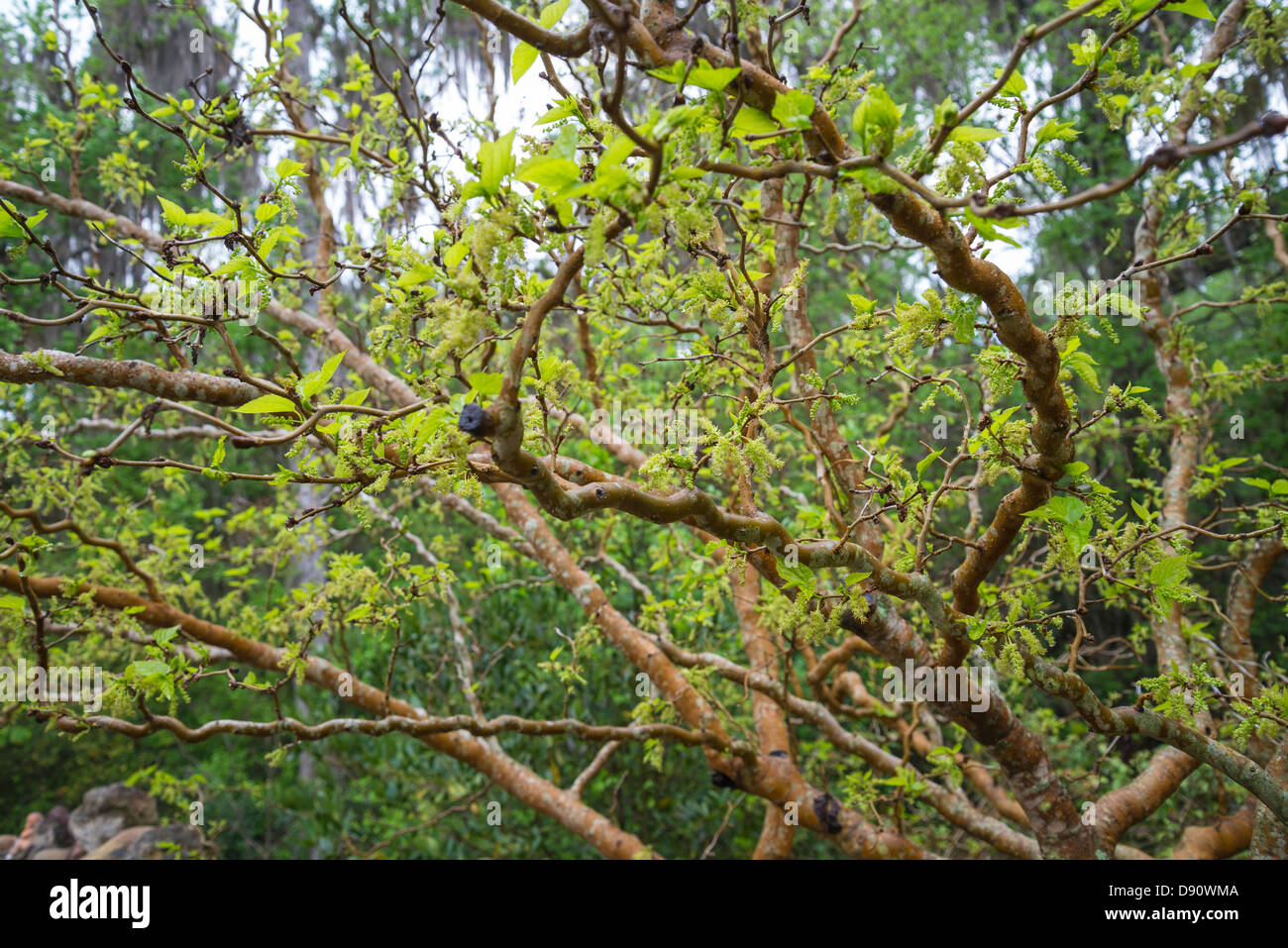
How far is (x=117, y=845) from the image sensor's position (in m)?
5.88

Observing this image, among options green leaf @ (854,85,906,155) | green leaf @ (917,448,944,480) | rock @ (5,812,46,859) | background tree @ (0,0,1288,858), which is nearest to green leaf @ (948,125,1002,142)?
background tree @ (0,0,1288,858)

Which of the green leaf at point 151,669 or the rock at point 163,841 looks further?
the rock at point 163,841

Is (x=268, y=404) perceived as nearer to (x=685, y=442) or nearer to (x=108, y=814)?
(x=685, y=442)

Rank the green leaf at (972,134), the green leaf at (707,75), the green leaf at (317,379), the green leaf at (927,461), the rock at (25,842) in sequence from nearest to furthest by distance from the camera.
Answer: the green leaf at (707,75)
the green leaf at (972,134)
the green leaf at (317,379)
the green leaf at (927,461)
the rock at (25,842)

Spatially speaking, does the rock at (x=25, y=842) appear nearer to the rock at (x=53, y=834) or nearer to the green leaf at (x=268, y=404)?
the rock at (x=53, y=834)

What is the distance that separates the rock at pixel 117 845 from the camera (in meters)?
5.78

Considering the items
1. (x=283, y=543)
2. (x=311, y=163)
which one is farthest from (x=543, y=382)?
(x=311, y=163)

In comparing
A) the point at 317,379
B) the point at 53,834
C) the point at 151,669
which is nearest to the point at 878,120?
the point at 317,379

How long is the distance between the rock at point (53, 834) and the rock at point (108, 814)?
0.30 ft

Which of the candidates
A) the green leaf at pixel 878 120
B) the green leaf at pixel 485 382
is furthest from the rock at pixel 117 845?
the green leaf at pixel 878 120

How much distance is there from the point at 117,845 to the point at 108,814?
734mm

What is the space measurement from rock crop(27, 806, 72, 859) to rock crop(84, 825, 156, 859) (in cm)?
52

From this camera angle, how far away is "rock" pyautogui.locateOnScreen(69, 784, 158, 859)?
20.6 ft
